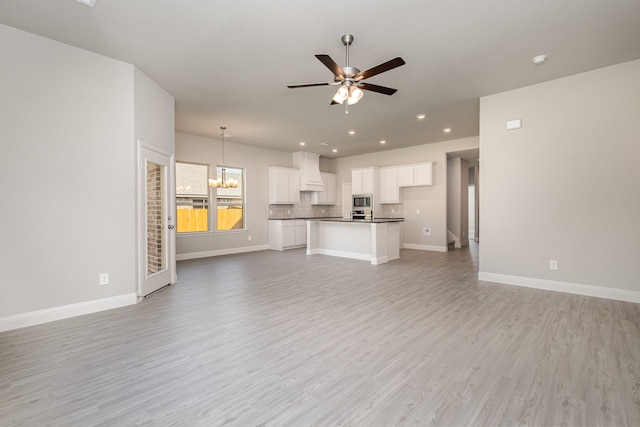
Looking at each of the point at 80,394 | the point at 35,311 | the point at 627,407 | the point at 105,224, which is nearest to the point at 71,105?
the point at 105,224

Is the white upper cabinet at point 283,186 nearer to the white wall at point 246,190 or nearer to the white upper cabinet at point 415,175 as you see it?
the white wall at point 246,190

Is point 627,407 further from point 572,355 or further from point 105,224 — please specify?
point 105,224

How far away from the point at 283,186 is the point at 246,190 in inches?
43.6

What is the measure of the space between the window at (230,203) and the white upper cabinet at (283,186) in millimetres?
880

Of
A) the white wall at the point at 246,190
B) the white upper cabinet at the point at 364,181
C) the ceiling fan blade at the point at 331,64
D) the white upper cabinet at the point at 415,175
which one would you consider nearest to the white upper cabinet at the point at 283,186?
the white wall at the point at 246,190

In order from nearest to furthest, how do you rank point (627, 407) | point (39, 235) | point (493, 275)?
point (627, 407) → point (39, 235) → point (493, 275)

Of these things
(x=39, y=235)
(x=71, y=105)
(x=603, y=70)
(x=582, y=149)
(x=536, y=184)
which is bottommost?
(x=39, y=235)

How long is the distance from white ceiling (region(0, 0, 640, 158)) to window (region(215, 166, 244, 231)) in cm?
289

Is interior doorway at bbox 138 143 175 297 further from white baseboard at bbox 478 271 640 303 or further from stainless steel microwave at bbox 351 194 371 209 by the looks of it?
stainless steel microwave at bbox 351 194 371 209

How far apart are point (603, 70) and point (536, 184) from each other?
1.58 metres

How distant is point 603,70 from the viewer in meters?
3.77

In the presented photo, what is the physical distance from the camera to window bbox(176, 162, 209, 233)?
6906 millimetres

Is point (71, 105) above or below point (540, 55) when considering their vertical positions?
below

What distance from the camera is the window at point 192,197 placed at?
691 centimetres
